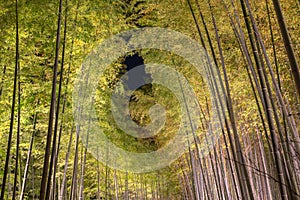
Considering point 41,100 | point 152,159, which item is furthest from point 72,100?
point 152,159

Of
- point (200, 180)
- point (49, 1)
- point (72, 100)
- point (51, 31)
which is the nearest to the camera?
point (49, 1)

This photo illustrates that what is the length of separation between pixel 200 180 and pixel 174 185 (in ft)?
22.0

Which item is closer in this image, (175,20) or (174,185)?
(175,20)

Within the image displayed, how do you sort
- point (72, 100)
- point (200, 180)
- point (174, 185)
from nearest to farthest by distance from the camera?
1. point (72, 100)
2. point (200, 180)
3. point (174, 185)

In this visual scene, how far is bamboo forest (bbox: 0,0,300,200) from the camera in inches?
132

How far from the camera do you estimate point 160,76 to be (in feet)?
23.3

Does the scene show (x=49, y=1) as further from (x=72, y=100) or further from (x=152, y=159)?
(x=152, y=159)

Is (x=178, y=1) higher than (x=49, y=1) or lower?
higher

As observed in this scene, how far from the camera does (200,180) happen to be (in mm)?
8797

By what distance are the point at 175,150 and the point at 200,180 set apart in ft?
6.56

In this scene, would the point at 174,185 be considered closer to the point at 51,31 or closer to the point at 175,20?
the point at 175,20

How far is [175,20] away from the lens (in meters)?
5.57

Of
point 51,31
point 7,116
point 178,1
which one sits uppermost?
point 178,1

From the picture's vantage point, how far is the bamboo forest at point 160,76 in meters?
3.35
